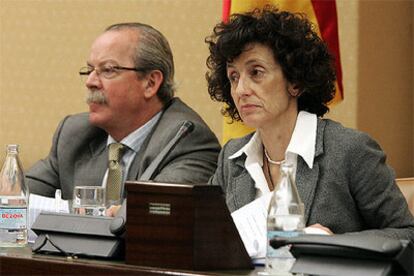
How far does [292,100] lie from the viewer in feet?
9.91

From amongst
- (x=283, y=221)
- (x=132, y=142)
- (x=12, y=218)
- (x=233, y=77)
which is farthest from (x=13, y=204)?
(x=132, y=142)

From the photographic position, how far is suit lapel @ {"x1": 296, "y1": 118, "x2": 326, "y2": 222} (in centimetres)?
275

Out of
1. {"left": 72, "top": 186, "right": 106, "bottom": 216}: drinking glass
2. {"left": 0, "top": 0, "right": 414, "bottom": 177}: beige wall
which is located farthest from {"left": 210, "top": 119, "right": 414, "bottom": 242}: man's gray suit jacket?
{"left": 0, "top": 0, "right": 414, "bottom": 177}: beige wall

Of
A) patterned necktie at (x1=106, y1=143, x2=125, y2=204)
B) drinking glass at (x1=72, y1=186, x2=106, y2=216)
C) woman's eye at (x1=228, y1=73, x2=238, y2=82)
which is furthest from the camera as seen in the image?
patterned necktie at (x1=106, y1=143, x2=125, y2=204)

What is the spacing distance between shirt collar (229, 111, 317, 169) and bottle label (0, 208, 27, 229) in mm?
780

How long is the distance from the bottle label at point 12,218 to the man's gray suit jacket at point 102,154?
85cm

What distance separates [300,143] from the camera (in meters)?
2.86

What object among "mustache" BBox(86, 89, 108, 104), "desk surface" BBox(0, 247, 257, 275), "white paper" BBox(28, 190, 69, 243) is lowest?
"desk surface" BBox(0, 247, 257, 275)

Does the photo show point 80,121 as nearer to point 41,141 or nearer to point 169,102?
point 169,102

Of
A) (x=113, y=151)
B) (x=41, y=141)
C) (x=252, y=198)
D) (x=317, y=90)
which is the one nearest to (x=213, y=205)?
(x=252, y=198)

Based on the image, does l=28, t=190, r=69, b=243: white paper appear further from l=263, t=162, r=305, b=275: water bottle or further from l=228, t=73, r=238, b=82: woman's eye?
l=263, t=162, r=305, b=275: water bottle

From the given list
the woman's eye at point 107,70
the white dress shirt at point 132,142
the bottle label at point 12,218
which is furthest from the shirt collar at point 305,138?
the woman's eye at point 107,70

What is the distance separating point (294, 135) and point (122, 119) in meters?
1.16

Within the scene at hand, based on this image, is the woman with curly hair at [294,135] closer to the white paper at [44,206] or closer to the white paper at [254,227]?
the white paper at [254,227]
